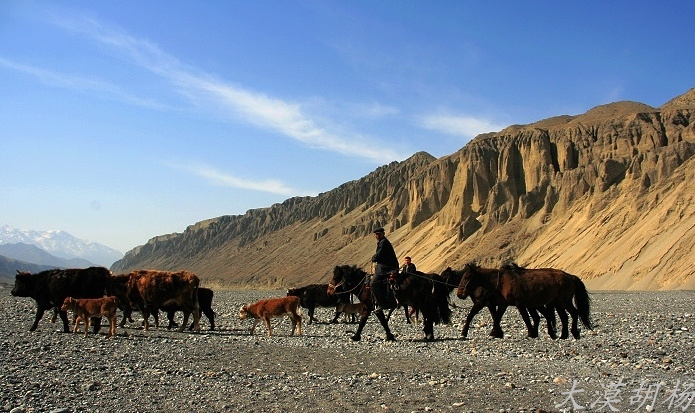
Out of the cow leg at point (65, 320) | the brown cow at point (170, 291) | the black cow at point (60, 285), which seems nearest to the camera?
the cow leg at point (65, 320)

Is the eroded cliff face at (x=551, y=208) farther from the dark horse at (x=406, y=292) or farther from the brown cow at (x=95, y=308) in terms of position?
the brown cow at (x=95, y=308)

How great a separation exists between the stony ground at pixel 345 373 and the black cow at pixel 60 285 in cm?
159

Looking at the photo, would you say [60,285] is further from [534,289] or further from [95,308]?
[534,289]

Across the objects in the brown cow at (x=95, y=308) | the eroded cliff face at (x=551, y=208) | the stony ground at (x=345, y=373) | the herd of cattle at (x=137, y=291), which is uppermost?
the eroded cliff face at (x=551, y=208)

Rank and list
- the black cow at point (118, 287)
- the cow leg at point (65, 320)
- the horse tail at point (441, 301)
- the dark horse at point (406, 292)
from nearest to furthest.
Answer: the dark horse at point (406, 292) < the cow leg at point (65, 320) < the horse tail at point (441, 301) < the black cow at point (118, 287)

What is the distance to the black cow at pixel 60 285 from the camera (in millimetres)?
16812

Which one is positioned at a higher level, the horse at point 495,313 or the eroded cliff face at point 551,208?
the eroded cliff face at point 551,208

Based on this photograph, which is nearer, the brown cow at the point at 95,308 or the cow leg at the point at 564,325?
the cow leg at the point at 564,325

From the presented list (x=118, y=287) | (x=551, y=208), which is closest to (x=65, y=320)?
(x=118, y=287)

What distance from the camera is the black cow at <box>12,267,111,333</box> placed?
1681 cm

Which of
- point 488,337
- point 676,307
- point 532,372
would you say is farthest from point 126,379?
point 676,307

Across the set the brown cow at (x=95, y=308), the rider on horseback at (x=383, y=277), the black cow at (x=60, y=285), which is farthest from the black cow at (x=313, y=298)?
the brown cow at (x=95, y=308)

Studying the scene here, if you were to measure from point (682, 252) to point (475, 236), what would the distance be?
109 ft

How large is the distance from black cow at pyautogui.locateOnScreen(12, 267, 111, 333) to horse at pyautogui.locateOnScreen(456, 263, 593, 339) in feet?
32.8
